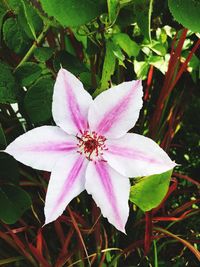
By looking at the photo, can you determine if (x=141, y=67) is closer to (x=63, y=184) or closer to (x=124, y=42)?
(x=124, y=42)

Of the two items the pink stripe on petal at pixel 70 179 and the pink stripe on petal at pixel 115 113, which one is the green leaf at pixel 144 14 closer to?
the pink stripe on petal at pixel 115 113

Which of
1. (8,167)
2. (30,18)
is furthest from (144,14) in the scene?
(8,167)

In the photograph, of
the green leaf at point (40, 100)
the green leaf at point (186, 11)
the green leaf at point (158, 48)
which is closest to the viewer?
the green leaf at point (186, 11)

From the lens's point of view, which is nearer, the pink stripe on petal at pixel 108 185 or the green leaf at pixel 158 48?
the pink stripe on petal at pixel 108 185

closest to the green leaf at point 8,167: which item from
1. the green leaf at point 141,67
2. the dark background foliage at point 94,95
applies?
the dark background foliage at point 94,95

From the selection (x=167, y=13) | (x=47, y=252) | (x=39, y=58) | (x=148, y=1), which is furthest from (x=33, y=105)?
(x=167, y=13)
